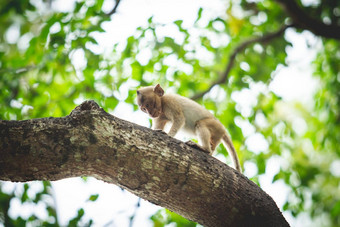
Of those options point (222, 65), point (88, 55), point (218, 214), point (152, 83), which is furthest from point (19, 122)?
point (222, 65)

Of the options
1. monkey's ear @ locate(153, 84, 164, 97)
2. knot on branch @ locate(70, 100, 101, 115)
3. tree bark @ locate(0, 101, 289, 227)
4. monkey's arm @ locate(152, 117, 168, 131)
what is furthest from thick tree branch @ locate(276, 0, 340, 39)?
knot on branch @ locate(70, 100, 101, 115)

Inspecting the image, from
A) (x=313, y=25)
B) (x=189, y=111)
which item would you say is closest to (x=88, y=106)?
(x=189, y=111)

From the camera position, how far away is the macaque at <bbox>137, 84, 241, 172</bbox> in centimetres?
453

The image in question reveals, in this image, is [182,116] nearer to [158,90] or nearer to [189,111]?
[189,111]

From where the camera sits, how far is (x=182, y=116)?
469 centimetres

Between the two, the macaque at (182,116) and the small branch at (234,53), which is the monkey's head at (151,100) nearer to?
the macaque at (182,116)

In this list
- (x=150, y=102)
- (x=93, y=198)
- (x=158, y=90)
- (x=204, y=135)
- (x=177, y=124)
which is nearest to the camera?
(x=204, y=135)

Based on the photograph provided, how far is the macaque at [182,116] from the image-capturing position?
4.53 metres

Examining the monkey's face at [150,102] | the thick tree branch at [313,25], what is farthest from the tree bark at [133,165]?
the thick tree branch at [313,25]

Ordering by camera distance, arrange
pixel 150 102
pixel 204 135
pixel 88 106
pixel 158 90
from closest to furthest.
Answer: pixel 88 106 < pixel 204 135 < pixel 150 102 < pixel 158 90

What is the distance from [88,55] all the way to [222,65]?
3102mm

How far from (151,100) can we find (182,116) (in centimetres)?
54

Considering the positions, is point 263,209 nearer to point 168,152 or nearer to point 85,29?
point 168,152

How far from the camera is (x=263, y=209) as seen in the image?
3008 millimetres
